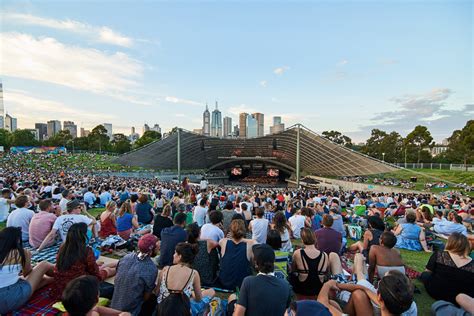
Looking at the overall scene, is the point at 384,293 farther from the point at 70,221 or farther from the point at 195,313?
the point at 70,221

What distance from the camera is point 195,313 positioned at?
3.22 m

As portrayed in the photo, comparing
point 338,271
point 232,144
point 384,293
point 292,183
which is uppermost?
point 232,144

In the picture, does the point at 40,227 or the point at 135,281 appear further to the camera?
the point at 40,227

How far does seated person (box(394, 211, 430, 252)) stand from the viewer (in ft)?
22.8

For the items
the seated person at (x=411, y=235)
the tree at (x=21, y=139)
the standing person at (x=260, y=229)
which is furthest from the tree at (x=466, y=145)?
the tree at (x=21, y=139)

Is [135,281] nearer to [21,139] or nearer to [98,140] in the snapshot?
[98,140]

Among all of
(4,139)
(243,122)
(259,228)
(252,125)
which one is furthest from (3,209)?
(252,125)

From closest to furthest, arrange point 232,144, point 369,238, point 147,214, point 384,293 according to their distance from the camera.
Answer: point 384,293 → point 369,238 → point 147,214 → point 232,144

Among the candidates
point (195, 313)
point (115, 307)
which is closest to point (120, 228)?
point (115, 307)

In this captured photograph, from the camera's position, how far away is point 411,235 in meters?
7.13

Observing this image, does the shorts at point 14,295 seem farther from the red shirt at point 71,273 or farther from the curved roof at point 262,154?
the curved roof at point 262,154

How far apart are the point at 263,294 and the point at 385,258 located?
91.2 inches

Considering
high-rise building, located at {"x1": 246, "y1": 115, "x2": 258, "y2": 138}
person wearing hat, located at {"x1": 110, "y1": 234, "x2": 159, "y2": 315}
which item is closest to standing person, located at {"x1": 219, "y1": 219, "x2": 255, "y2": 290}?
person wearing hat, located at {"x1": 110, "y1": 234, "x2": 159, "y2": 315}

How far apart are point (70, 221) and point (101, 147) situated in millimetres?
90638
